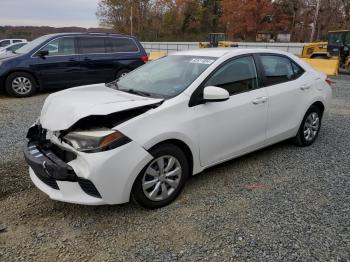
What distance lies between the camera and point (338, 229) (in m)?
3.00

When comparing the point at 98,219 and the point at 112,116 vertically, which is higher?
the point at 112,116

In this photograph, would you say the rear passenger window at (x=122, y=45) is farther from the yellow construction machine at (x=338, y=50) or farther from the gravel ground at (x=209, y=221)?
the yellow construction machine at (x=338, y=50)

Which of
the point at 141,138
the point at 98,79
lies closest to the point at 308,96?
the point at 141,138

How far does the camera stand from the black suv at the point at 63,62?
341 inches

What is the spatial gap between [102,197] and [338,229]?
214 cm

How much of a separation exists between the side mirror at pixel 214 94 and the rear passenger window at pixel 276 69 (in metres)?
1.06

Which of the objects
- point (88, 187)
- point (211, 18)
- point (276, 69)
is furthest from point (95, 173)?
point (211, 18)

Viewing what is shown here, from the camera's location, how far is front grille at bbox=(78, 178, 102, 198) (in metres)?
2.86

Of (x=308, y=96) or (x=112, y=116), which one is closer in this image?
(x=112, y=116)

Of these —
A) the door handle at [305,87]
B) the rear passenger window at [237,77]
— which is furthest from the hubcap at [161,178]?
the door handle at [305,87]

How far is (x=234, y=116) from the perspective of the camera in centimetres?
377

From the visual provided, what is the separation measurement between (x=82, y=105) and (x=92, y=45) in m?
6.83

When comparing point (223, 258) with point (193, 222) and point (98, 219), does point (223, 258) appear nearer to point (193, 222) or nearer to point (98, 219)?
point (193, 222)

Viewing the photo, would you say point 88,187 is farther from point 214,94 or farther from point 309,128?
point 309,128
